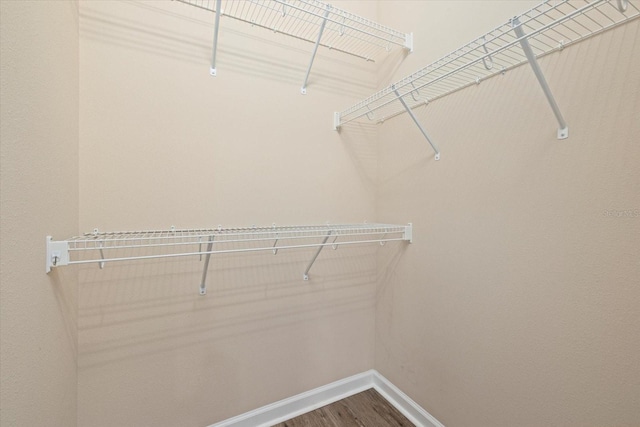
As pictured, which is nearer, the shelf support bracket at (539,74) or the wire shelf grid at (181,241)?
the shelf support bracket at (539,74)

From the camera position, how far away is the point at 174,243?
1006 mm

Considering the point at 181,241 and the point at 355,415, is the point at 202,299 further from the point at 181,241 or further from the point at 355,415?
the point at 355,415

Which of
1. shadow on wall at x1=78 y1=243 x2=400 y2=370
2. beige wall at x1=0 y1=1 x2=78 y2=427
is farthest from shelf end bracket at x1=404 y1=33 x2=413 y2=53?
beige wall at x1=0 y1=1 x2=78 y2=427

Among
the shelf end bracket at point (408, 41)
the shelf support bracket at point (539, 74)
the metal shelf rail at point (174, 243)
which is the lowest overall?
the metal shelf rail at point (174, 243)

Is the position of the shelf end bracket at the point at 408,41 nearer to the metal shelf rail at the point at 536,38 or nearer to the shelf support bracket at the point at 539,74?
the metal shelf rail at the point at 536,38

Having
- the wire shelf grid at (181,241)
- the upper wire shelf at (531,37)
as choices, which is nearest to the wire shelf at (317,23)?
the upper wire shelf at (531,37)

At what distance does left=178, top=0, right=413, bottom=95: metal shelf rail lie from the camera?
4.16 ft

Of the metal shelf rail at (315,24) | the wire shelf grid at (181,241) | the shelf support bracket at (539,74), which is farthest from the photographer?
the metal shelf rail at (315,24)

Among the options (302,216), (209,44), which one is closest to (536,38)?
(302,216)

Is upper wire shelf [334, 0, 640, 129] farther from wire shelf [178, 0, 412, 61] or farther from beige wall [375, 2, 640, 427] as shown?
wire shelf [178, 0, 412, 61]

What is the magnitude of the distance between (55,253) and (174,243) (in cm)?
32

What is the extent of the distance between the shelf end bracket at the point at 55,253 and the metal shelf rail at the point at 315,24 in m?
0.95

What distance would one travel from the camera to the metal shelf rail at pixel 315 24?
4.16ft

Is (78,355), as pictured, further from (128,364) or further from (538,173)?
(538,173)
